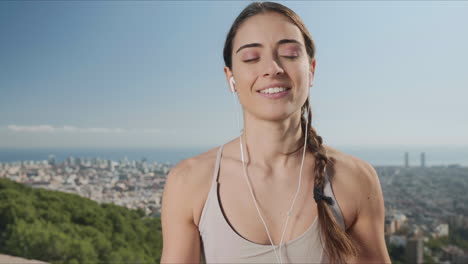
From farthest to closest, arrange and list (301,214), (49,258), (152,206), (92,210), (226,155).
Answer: (152,206), (92,210), (49,258), (226,155), (301,214)

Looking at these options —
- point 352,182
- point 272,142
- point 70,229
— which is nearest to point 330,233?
point 352,182

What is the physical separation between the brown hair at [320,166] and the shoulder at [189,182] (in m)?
0.42

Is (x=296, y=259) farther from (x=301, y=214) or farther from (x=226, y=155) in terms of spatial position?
(x=226, y=155)

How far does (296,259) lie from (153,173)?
844 centimetres

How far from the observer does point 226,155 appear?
1.80 metres

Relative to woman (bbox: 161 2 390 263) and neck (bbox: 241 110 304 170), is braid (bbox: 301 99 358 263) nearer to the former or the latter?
woman (bbox: 161 2 390 263)

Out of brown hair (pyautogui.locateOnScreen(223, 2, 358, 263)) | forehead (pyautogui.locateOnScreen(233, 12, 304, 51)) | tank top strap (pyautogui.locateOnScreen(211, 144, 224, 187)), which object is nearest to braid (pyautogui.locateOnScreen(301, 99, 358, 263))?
brown hair (pyautogui.locateOnScreen(223, 2, 358, 263))

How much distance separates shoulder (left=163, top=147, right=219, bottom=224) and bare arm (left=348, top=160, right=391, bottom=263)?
613 mm

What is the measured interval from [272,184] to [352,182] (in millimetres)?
320

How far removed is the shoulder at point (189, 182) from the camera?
5.45 ft

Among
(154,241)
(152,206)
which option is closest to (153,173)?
(152,206)

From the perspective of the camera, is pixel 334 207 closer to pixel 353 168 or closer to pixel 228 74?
pixel 353 168

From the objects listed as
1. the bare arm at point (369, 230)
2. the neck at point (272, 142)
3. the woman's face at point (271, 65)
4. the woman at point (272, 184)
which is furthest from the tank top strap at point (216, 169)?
the bare arm at point (369, 230)

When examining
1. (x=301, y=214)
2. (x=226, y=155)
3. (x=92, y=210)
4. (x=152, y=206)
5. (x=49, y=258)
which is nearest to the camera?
(x=301, y=214)
